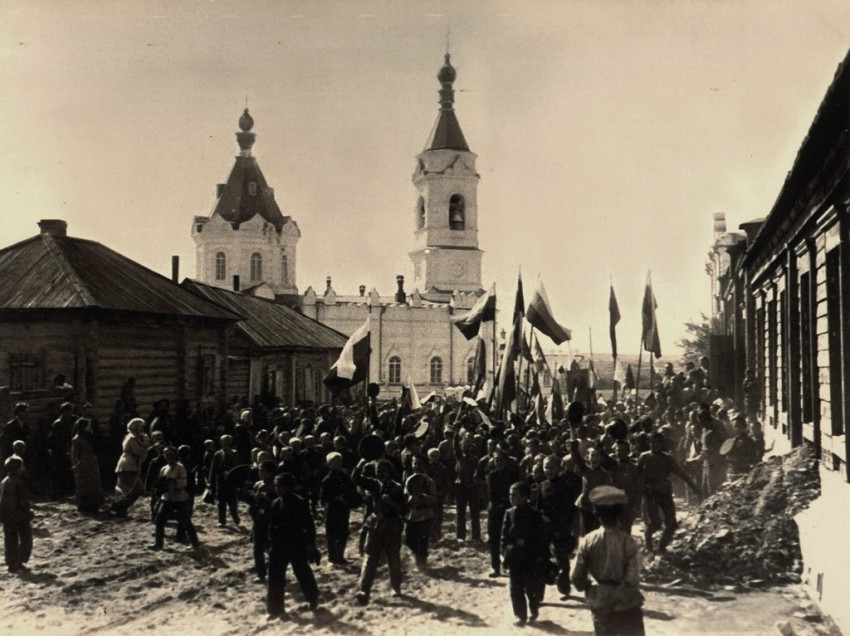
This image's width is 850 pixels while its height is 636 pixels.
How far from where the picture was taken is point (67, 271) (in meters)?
18.6

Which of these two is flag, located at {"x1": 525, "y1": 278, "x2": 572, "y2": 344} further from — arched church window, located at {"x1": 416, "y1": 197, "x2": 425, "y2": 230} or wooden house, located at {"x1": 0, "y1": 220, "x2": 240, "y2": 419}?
arched church window, located at {"x1": 416, "y1": 197, "x2": 425, "y2": 230}

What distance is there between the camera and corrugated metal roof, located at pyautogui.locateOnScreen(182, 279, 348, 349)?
29.6 meters

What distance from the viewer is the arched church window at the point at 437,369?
217 feet

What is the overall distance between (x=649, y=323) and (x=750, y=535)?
9.37 m

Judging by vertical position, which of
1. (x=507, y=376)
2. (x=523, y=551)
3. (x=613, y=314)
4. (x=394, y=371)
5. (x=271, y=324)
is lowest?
(x=523, y=551)

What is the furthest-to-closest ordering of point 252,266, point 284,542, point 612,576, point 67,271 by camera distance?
point 252,266 < point 67,271 < point 284,542 < point 612,576

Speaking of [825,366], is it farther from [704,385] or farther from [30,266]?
[30,266]

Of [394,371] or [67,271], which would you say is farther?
[394,371]

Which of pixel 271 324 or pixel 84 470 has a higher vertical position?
pixel 271 324

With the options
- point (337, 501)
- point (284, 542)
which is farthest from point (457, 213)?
point (284, 542)

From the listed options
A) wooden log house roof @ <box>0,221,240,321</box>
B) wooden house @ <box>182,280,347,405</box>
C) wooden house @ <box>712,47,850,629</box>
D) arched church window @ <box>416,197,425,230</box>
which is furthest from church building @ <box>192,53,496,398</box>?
wooden house @ <box>712,47,850,629</box>

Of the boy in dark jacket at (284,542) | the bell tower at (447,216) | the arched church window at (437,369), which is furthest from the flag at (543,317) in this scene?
the bell tower at (447,216)

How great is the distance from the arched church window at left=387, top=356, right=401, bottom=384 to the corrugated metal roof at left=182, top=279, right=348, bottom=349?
80.9 feet

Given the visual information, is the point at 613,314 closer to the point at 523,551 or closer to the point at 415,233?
the point at 523,551
